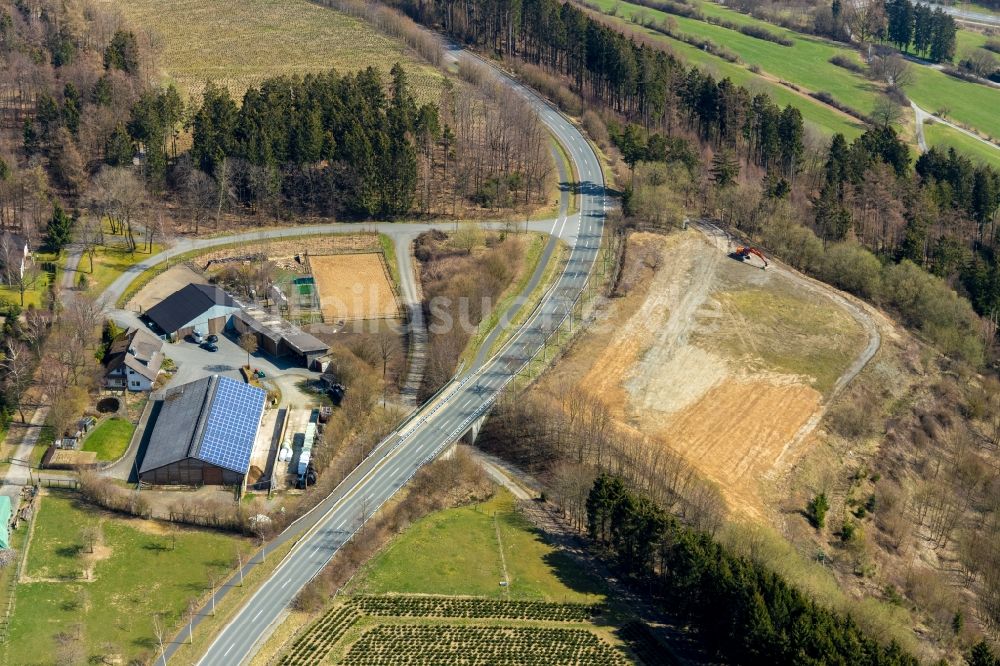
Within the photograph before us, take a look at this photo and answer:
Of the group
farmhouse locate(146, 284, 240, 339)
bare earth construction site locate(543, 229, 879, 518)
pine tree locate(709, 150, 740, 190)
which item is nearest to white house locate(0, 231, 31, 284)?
farmhouse locate(146, 284, 240, 339)

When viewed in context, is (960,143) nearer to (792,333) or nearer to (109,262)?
(792,333)

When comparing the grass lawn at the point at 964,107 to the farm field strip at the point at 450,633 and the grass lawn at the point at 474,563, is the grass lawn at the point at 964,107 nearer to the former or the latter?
the grass lawn at the point at 474,563

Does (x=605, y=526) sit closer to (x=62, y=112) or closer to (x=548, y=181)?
(x=548, y=181)

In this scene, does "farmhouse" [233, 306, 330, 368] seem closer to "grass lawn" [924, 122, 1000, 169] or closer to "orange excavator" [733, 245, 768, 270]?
"orange excavator" [733, 245, 768, 270]

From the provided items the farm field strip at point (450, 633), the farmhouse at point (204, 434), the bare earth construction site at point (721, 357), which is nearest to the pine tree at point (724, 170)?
the bare earth construction site at point (721, 357)

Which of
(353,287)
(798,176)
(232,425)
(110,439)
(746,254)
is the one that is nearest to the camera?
(232,425)

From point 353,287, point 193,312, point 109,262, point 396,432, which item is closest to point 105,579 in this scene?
point 396,432
